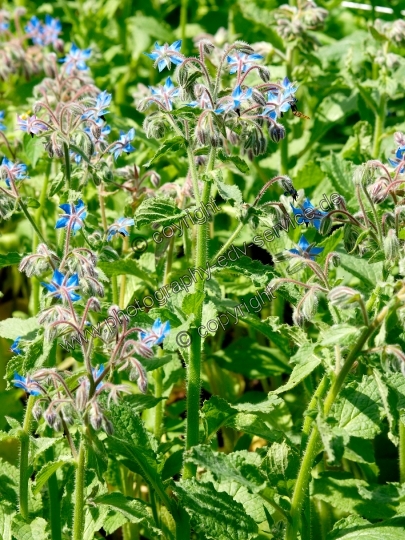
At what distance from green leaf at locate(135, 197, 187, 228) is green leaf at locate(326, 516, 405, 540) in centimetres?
109

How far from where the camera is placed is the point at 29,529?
8.84ft

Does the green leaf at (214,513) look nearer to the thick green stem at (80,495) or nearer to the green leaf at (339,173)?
the thick green stem at (80,495)

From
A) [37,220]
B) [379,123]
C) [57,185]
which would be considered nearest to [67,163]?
[57,185]

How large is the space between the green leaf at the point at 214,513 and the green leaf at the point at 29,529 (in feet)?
1.59

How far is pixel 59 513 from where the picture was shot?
2787 millimetres

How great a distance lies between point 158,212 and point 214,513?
932mm

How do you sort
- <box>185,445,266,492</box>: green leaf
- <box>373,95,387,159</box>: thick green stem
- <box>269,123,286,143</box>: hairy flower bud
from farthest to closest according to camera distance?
<box>373,95,387,159</box>: thick green stem < <box>269,123,286,143</box>: hairy flower bud < <box>185,445,266,492</box>: green leaf

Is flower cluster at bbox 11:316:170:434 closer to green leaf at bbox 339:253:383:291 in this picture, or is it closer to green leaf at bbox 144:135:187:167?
green leaf at bbox 144:135:187:167

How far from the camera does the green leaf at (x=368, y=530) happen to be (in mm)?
2423

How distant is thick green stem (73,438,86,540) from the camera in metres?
2.40

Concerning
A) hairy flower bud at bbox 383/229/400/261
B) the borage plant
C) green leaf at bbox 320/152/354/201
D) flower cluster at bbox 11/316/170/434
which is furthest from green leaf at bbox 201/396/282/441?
green leaf at bbox 320/152/354/201

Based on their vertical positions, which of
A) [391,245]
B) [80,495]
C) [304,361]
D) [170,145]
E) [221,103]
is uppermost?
[221,103]

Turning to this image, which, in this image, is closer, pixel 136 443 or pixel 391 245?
pixel 391 245

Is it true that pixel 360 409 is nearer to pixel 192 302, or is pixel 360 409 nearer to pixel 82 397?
pixel 192 302
